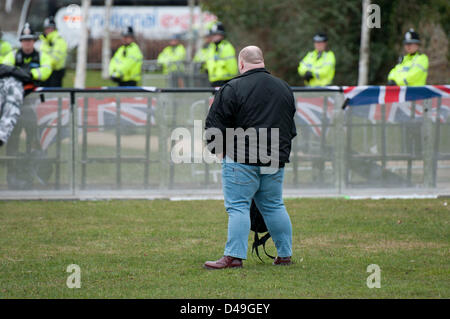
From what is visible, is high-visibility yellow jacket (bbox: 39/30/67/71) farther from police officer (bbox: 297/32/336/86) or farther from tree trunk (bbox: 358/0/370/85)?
tree trunk (bbox: 358/0/370/85)

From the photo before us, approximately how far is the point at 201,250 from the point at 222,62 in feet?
23.4

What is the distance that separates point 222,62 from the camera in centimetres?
1407

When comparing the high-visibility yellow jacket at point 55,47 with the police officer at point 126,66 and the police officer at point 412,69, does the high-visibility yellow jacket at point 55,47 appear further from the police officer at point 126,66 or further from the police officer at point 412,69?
the police officer at point 412,69

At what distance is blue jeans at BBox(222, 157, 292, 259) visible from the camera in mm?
6477

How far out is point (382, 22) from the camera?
21.0 m

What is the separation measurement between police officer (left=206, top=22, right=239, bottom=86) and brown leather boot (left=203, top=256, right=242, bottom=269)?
7.63m

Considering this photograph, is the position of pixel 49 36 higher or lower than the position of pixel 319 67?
higher

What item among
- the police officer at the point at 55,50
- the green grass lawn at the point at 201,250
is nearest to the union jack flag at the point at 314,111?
the green grass lawn at the point at 201,250

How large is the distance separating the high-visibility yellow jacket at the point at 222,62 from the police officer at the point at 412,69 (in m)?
3.19

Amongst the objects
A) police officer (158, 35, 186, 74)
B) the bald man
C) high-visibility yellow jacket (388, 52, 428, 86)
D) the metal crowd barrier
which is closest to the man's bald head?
the bald man

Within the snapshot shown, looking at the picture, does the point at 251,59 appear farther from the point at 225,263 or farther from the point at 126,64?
the point at 126,64

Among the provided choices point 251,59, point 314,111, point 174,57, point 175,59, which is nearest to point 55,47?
point 314,111

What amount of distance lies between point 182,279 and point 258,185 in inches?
39.8

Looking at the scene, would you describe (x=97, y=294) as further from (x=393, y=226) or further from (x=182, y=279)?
(x=393, y=226)
